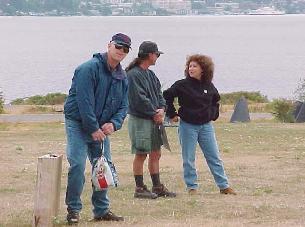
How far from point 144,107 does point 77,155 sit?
6.04 ft

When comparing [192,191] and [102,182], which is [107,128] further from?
[192,191]

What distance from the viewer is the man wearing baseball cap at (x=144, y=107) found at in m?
10.1

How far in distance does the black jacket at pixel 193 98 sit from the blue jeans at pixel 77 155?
2095 mm

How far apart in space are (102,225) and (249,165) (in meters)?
6.31

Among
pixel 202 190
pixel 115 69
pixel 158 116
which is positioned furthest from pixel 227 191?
pixel 115 69

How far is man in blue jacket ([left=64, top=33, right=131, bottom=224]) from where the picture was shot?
27.3ft

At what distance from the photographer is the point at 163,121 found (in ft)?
34.3

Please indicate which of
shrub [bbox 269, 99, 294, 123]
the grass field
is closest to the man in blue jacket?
the grass field

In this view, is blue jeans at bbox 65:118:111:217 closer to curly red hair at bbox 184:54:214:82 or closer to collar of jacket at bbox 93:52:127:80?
collar of jacket at bbox 93:52:127:80

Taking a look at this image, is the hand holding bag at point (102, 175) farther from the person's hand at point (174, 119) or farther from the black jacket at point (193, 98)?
the person's hand at point (174, 119)

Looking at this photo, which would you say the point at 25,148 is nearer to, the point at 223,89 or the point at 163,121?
the point at 163,121

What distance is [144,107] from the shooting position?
33.1 ft

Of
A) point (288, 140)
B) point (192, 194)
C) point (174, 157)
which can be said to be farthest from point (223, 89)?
point (192, 194)

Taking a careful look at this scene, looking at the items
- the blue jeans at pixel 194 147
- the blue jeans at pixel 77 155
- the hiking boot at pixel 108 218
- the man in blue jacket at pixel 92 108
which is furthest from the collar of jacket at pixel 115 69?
the blue jeans at pixel 194 147
